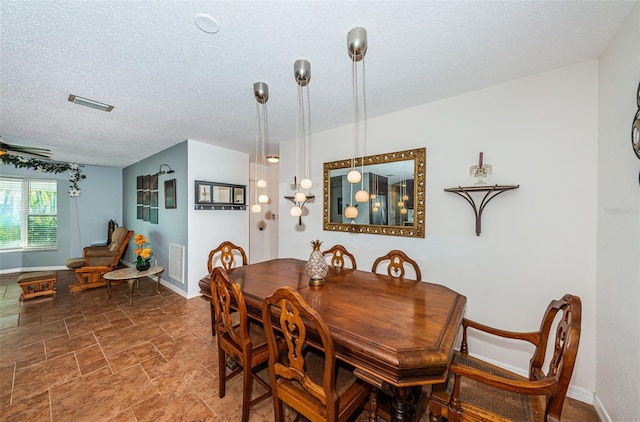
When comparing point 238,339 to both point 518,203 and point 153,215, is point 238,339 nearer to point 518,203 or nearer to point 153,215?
point 518,203

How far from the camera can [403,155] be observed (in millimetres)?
2521

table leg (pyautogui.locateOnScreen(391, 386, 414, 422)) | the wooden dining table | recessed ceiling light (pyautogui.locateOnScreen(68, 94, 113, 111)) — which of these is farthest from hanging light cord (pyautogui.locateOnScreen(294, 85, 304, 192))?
table leg (pyautogui.locateOnScreen(391, 386, 414, 422))

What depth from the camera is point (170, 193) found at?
3977 mm

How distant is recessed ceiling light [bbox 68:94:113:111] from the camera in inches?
88.5

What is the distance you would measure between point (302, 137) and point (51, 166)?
566cm

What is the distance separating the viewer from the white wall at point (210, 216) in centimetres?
366

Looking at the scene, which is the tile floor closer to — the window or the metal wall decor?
the metal wall decor

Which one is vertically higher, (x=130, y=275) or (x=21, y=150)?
(x=21, y=150)

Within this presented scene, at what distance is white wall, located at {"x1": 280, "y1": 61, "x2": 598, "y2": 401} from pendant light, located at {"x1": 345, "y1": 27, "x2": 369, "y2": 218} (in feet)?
0.74

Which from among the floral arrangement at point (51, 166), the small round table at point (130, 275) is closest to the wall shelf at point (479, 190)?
the small round table at point (130, 275)

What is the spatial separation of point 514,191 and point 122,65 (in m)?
3.25

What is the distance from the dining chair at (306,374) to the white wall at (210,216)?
2894 millimetres

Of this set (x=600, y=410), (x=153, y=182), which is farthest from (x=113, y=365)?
(x=600, y=410)

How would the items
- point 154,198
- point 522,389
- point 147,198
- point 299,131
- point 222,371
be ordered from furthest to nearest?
point 147,198 → point 154,198 → point 299,131 → point 222,371 → point 522,389
